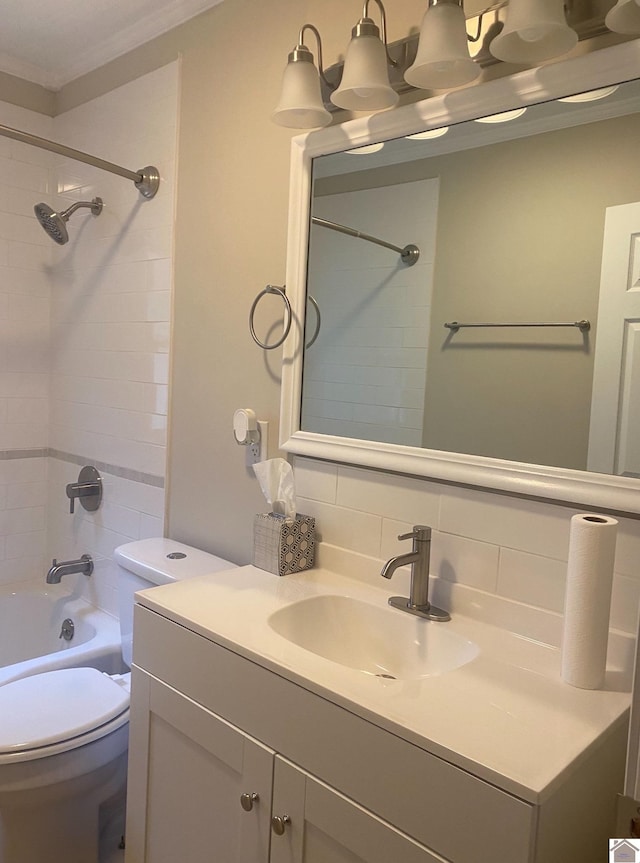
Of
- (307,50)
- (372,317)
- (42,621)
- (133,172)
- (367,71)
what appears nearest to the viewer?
(367,71)

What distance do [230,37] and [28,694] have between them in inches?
75.1

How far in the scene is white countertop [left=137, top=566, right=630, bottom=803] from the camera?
2.99 ft

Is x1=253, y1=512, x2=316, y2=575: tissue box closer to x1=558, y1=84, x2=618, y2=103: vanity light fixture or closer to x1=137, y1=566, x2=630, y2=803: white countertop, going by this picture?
x1=137, y1=566, x2=630, y2=803: white countertop

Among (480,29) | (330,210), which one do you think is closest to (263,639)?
(330,210)

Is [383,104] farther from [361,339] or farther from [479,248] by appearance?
[361,339]

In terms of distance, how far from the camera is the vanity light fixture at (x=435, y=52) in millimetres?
1169

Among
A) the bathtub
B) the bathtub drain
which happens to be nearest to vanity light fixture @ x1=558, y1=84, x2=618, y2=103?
the bathtub

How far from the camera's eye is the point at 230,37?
6.28 feet

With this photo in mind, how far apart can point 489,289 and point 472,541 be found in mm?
539

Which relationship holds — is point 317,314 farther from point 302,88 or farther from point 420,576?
point 420,576

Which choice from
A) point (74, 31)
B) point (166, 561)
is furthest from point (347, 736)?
point (74, 31)

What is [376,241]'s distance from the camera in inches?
64.5

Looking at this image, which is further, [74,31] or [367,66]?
[74,31]

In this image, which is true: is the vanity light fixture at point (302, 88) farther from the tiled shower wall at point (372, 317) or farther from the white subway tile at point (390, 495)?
the white subway tile at point (390, 495)
